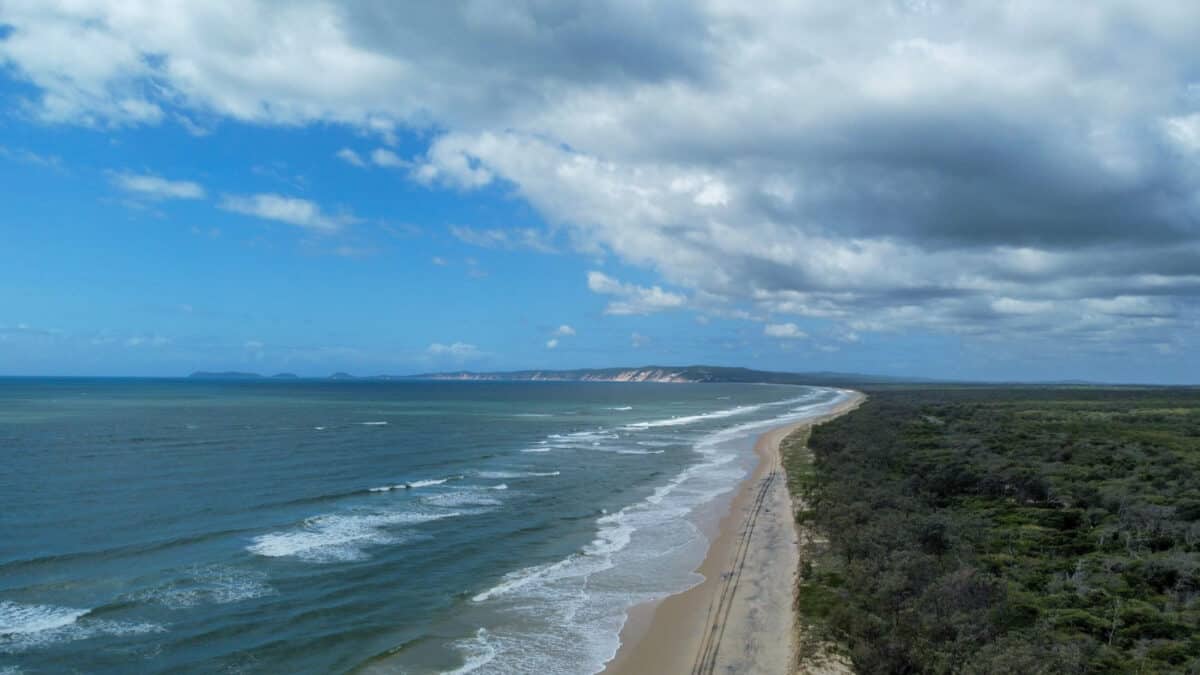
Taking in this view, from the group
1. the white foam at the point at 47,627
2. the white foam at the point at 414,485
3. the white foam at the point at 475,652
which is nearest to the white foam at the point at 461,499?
the white foam at the point at 414,485

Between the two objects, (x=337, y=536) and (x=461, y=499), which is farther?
(x=461, y=499)

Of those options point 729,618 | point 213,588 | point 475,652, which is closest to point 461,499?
point 213,588

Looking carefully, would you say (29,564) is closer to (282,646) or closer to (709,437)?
(282,646)

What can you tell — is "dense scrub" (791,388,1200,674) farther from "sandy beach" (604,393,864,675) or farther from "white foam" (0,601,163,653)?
"white foam" (0,601,163,653)

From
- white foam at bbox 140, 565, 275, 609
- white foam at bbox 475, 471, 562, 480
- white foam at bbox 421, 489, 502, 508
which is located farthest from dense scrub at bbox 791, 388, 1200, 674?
A: white foam at bbox 140, 565, 275, 609

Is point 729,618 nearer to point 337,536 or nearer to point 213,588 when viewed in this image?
point 213,588
